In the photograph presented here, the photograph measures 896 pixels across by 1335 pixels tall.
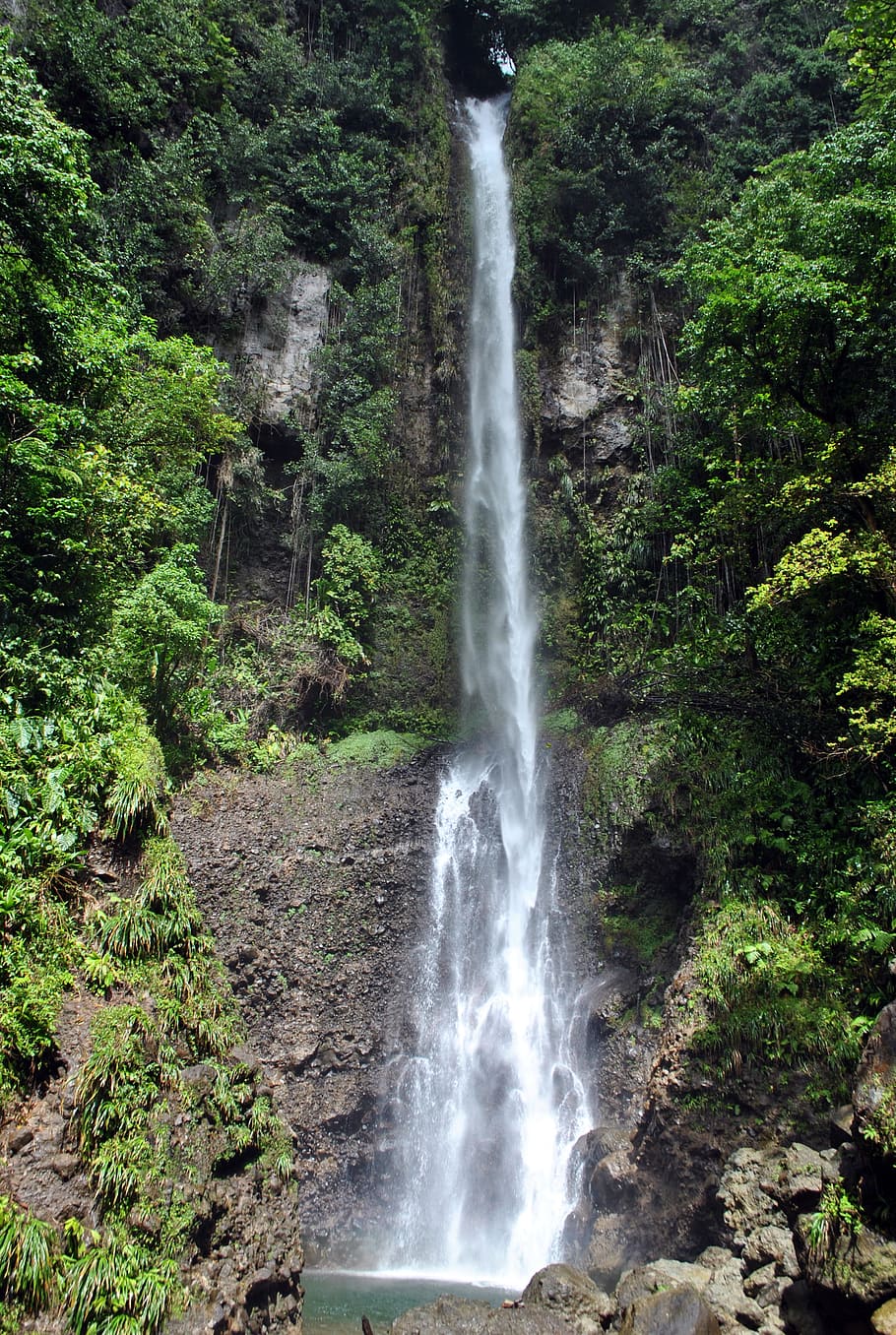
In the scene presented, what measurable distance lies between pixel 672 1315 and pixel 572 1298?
4.26ft

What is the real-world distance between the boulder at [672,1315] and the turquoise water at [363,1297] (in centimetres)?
273

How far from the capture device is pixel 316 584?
17812 mm

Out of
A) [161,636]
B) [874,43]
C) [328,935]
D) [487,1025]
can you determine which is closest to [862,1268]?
[487,1025]

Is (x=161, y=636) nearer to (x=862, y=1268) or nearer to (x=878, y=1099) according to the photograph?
(x=878, y=1099)

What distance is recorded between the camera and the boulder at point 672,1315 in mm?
6609

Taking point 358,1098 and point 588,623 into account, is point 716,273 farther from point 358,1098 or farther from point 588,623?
point 358,1098

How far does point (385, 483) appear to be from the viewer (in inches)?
760

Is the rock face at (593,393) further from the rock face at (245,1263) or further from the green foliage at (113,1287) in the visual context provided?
the green foliage at (113,1287)

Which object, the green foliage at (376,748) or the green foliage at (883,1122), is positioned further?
the green foliage at (376,748)

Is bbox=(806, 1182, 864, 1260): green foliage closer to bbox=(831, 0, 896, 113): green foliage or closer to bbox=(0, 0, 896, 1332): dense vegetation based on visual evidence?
bbox=(0, 0, 896, 1332): dense vegetation

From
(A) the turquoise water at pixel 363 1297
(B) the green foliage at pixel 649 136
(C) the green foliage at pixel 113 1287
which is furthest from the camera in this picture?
(B) the green foliage at pixel 649 136

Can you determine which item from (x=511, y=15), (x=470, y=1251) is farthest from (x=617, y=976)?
(x=511, y=15)

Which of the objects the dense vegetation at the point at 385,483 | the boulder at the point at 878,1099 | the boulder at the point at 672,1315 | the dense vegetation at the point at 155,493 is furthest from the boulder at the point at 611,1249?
the boulder at the point at 878,1099

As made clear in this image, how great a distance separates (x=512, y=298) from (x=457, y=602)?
9.02m
